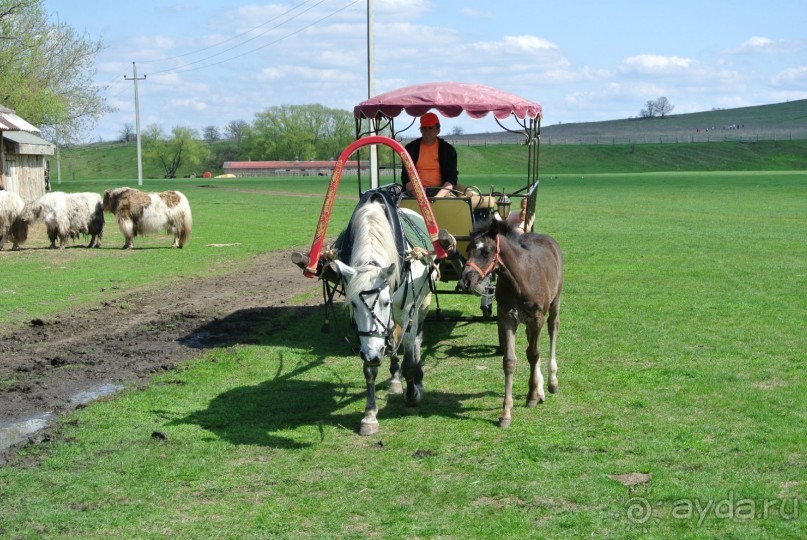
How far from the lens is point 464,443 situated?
7160 mm

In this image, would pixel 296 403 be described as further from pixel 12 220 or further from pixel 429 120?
pixel 12 220

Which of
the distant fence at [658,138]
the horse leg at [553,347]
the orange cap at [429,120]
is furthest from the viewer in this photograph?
the distant fence at [658,138]

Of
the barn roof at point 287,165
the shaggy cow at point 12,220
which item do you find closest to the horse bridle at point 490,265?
the shaggy cow at point 12,220

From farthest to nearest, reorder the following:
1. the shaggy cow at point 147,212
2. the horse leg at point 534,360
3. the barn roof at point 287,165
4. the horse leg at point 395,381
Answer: the barn roof at point 287,165, the shaggy cow at point 147,212, the horse leg at point 395,381, the horse leg at point 534,360

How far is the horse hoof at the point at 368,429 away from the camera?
7469mm

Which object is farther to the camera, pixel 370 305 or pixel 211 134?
pixel 211 134

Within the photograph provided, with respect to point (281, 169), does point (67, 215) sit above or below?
below

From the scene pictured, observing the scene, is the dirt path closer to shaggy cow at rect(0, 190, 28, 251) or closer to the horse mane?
the horse mane

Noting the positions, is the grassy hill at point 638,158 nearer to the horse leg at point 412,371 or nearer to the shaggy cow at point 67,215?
the shaggy cow at point 67,215

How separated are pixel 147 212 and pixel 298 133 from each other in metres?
112

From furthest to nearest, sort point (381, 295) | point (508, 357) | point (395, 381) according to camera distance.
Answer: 1. point (395, 381)
2. point (508, 357)
3. point (381, 295)

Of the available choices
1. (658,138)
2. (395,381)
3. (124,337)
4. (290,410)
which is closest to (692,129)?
(658,138)

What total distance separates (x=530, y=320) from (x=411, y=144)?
455 cm

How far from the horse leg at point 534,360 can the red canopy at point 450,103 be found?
12.5ft
